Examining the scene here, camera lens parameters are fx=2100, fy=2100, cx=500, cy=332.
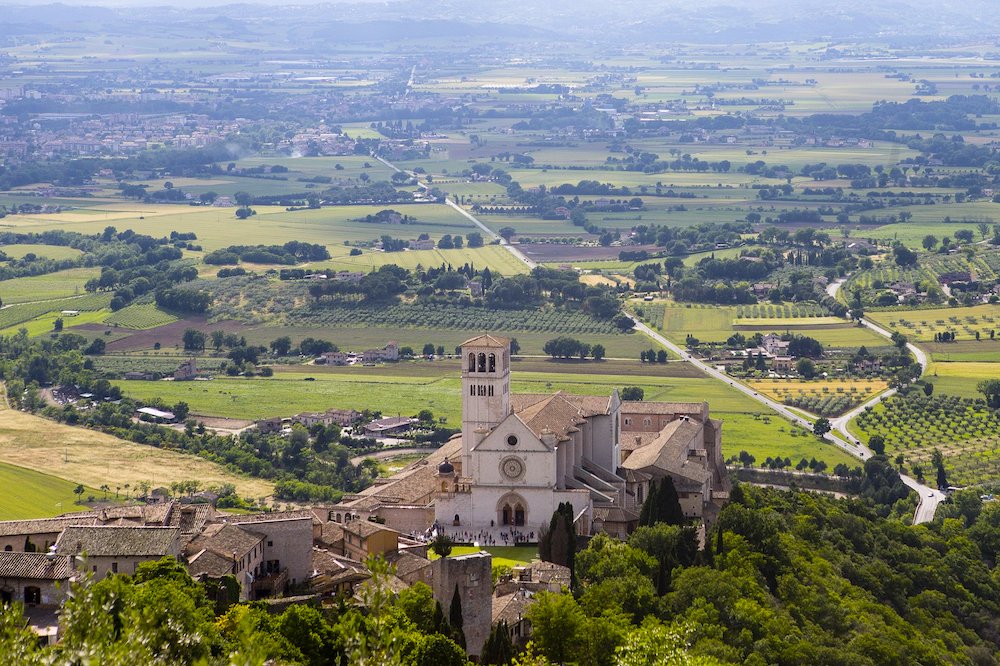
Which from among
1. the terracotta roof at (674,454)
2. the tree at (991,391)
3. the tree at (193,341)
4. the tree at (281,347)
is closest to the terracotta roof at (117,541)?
the terracotta roof at (674,454)

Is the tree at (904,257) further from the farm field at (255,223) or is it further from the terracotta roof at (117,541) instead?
the terracotta roof at (117,541)

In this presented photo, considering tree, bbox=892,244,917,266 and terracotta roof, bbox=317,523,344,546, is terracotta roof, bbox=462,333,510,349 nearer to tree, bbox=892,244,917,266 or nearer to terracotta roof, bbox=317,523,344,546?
terracotta roof, bbox=317,523,344,546

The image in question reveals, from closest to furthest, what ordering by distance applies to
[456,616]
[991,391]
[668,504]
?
[456,616], [668,504], [991,391]

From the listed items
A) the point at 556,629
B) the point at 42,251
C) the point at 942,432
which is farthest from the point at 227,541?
the point at 42,251

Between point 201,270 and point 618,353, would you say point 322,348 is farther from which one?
point 201,270

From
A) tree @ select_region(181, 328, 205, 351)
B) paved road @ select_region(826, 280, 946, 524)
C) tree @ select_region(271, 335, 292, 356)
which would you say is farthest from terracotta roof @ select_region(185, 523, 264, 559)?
tree @ select_region(181, 328, 205, 351)

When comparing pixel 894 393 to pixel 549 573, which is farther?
pixel 894 393

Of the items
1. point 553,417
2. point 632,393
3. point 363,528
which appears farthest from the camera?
point 632,393

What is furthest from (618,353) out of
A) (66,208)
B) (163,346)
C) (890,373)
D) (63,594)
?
(66,208)

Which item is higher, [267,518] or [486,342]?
[486,342]

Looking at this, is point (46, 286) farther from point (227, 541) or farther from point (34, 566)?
point (34, 566)
